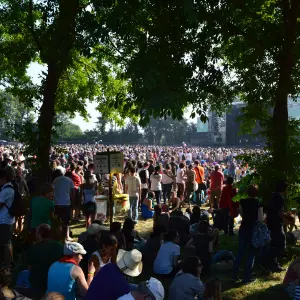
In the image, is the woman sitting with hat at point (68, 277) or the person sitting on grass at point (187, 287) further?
the person sitting on grass at point (187, 287)

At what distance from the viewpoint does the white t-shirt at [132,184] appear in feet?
47.3

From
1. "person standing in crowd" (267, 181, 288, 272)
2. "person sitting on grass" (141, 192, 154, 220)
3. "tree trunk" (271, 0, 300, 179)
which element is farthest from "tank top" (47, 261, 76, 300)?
"person sitting on grass" (141, 192, 154, 220)

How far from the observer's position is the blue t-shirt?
4.84m

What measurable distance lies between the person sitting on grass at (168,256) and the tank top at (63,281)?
304cm

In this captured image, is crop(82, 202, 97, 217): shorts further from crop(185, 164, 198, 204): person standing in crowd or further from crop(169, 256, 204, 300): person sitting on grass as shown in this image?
crop(169, 256, 204, 300): person sitting on grass

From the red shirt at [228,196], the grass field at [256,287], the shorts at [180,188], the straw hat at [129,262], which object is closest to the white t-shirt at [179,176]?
the shorts at [180,188]

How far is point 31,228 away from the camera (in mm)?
8875

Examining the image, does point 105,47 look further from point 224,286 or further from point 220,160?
point 220,160

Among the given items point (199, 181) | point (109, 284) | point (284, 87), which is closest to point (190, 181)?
point (199, 181)

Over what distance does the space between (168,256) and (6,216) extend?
258 centimetres

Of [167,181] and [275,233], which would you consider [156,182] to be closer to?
[167,181]

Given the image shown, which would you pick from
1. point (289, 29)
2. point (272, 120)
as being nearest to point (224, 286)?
point (272, 120)

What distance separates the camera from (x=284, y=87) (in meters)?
10.8

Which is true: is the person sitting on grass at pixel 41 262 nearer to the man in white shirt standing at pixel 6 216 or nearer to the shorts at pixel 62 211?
the man in white shirt standing at pixel 6 216
